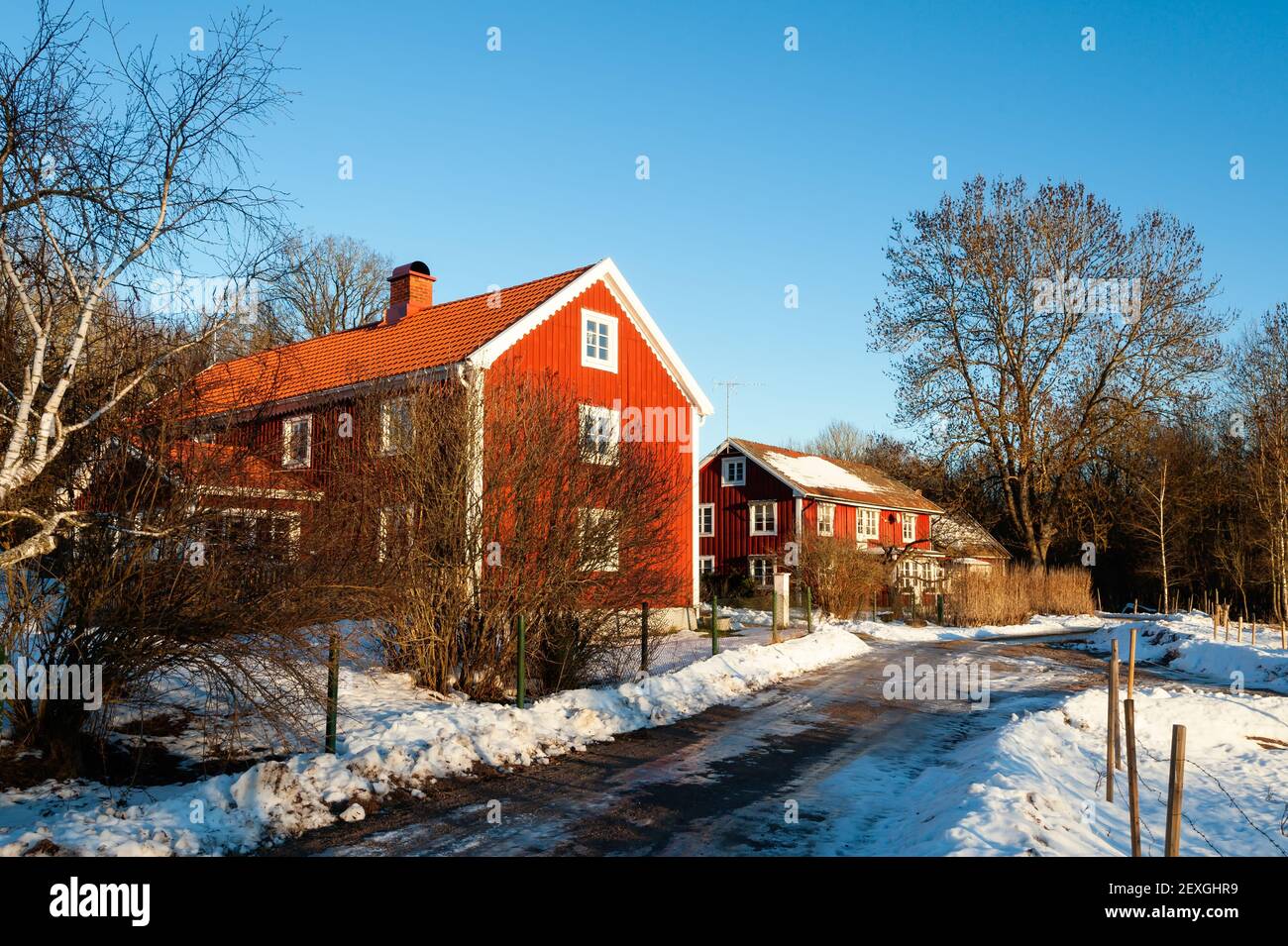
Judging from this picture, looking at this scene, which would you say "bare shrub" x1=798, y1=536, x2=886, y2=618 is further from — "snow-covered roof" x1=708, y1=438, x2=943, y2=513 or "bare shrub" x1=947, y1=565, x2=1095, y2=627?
"snow-covered roof" x1=708, y1=438, x2=943, y2=513

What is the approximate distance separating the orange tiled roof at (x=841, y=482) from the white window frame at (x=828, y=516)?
1.67 ft

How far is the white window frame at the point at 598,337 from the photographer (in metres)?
Answer: 23.0

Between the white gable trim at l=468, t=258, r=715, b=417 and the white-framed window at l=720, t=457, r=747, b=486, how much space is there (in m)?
13.9

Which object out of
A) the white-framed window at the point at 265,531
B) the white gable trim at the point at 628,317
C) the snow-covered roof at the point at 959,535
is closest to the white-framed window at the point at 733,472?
the snow-covered roof at the point at 959,535

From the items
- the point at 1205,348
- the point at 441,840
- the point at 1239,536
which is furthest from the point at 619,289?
the point at 1239,536

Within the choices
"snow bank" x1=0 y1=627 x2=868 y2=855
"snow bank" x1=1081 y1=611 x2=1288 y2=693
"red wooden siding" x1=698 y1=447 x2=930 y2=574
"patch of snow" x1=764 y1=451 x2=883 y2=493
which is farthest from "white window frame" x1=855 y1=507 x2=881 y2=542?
"snow bank" x1=0 y1=627 x2=868 y2=855

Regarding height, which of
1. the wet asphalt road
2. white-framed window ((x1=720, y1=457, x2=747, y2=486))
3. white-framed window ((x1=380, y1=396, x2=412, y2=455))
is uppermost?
white-framed window ((x1=720, y1=457, x2=747, y2=486))

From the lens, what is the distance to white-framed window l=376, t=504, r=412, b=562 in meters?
11.4

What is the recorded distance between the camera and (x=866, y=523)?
142ft

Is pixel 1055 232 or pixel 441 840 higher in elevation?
pixel 1055 232

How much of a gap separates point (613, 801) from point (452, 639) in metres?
4.84
